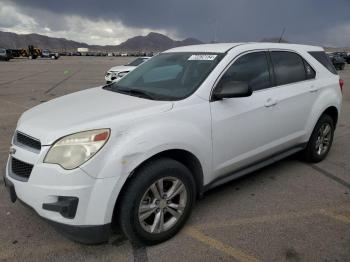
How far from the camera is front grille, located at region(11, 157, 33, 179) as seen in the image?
2846 millimetres

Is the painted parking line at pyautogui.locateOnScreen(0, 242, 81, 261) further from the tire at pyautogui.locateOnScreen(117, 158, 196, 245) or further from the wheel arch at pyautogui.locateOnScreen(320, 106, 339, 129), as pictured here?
Result: the wheel arch at pyautogui.locateOnScreen(320, 106, 339, 129)

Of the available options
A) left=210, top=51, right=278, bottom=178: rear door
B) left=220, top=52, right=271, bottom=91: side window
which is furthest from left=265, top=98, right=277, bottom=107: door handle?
left=220, top=52, right=271, bottom=91: side window

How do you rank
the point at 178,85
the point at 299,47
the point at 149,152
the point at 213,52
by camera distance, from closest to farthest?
the point at 149,152
the point at 178,85
the point at 213,52
the point at 299,47

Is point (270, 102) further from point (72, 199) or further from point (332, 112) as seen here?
point (72, 199)

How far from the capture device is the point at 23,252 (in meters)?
3.07

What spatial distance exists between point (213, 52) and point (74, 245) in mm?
2400

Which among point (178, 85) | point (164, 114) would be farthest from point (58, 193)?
point (178, 85)

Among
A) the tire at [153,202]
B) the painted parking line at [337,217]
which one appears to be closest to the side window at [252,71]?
the tire at [153,202]

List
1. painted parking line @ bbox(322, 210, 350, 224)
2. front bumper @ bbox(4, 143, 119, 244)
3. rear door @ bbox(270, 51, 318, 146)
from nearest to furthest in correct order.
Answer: front bumper @ bbox(4, 143, 119, 244), painted parking line @ bbox(322, 210, 350, 224), rear door @ bbox(270, 51, 318, 146)

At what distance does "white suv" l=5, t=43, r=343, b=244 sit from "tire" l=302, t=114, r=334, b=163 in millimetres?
271

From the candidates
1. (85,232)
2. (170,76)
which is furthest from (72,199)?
(170,76)

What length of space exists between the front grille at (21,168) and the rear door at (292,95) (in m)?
2.66

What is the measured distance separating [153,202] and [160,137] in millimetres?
580

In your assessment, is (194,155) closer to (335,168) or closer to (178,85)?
(178,85)
